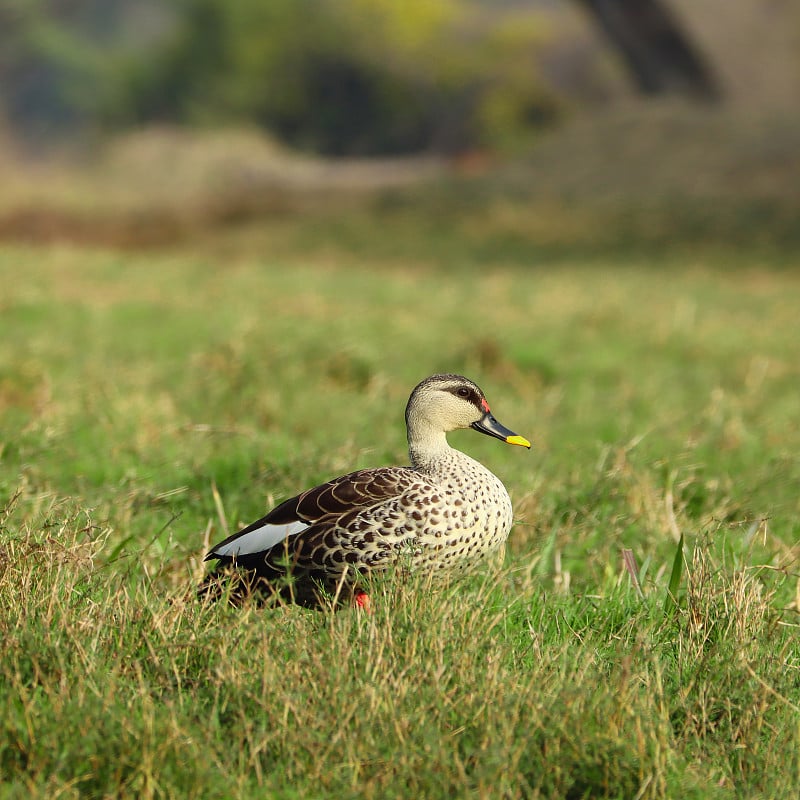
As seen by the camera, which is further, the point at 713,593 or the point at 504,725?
the point at 713,593

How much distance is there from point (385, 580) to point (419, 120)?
1591 inches

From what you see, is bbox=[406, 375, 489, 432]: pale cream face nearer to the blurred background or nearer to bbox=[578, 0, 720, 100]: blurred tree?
the blurred background

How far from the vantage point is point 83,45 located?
5341 centimetres

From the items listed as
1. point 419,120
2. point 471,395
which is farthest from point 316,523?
point 419,120

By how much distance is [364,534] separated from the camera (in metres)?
3.45

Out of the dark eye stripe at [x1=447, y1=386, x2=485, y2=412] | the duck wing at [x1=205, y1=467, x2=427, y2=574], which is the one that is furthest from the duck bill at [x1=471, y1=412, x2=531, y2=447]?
the duck wing at [x1=205, y1=467, x2=427, y2=574]

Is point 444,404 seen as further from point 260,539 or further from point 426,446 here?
point 260,539

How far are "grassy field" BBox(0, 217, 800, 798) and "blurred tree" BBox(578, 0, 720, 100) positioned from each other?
1961 centimetres

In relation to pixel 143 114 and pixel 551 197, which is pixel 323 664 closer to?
pixel 551 197

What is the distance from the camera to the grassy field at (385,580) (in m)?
2.67

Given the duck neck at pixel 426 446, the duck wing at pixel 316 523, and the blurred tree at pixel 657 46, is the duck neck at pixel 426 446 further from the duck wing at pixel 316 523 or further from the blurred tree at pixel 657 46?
the blurred tree at pixel 657 46

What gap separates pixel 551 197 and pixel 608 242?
3091 mm

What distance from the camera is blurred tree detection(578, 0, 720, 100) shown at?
28078 millimetres

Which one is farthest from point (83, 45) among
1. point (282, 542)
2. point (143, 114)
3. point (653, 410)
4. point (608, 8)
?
point (282, 542)
